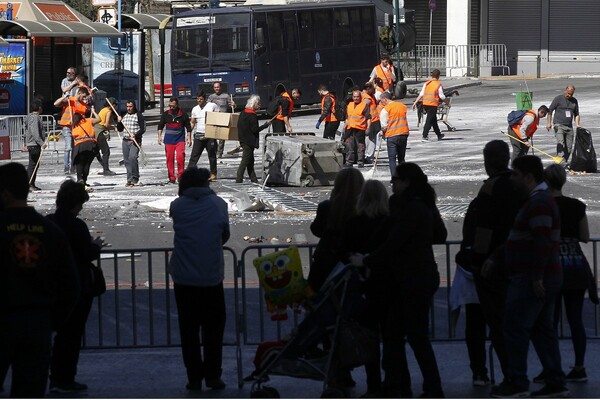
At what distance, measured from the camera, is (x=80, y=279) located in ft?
26.3

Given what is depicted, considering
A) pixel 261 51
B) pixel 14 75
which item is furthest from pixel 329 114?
pixel 14 75

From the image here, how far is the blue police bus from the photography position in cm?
3525

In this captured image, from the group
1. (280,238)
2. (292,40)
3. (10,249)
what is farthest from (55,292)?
(292,40)

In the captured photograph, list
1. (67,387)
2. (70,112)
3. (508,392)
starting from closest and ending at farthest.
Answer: (508,392) < (67,387) < (70,112)

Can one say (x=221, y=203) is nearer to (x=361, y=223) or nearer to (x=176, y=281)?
(x=176, y=281)

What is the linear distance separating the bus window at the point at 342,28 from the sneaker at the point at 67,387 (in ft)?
99.2

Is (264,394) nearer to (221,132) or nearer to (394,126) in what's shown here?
(394,126)

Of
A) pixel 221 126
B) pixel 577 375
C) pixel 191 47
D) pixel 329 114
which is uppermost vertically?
pixel 191 47

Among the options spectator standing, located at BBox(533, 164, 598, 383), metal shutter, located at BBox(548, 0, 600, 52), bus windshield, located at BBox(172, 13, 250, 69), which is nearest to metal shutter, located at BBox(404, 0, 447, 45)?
metal shutter, located at BBox(548, 0, 600, 52)

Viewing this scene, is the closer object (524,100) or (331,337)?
(331,337)

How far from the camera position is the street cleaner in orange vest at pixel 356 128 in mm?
23234

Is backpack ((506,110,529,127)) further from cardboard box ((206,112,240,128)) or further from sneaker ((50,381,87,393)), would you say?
sneaker ((50,381,87,393))

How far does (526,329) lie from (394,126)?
1325 cm

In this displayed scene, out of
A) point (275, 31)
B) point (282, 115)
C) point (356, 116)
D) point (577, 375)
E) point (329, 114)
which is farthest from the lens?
point (275, 31)
